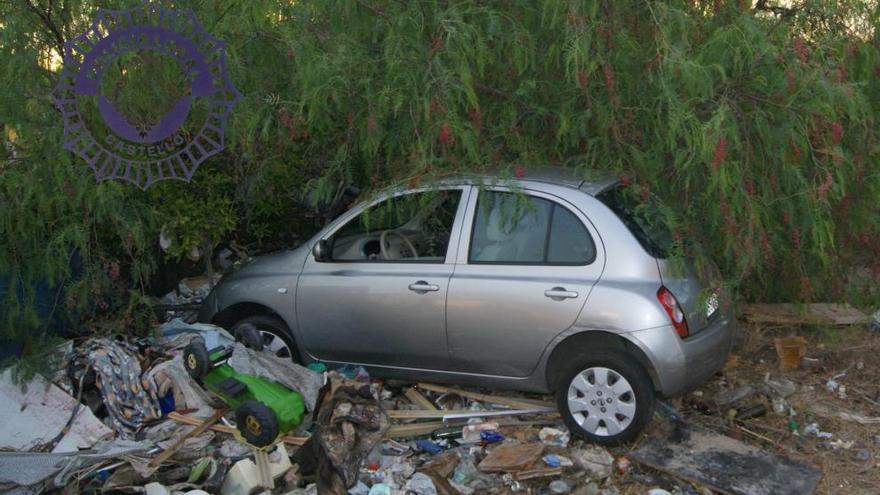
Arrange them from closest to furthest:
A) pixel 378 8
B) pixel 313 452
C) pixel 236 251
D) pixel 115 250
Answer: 1. pixel 313 452
2. pixel 378 8
3. pixel 115 250
4. pixel 236 251

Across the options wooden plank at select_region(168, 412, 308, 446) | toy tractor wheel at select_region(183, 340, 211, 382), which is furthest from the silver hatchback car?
wooden plank at select_region(168, 412, 308, 446)

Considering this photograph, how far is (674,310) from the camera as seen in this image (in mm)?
4988

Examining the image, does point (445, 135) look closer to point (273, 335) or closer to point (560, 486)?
point (273, 335)

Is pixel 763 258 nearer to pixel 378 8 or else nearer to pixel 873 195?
pixel 873 195

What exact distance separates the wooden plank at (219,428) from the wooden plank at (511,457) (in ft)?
3.67

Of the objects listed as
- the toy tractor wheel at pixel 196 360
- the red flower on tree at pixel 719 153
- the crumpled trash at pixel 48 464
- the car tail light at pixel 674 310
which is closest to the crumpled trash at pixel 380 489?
the crumpled trash at pixel 48 464

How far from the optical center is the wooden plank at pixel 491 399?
5633 millimetres

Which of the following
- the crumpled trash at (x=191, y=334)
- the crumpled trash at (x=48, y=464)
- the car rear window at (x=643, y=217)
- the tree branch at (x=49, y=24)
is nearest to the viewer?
the crumpled trash at (x=48, y=464)

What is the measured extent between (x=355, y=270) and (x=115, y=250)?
5.79 feet

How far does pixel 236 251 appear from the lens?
7.21 m

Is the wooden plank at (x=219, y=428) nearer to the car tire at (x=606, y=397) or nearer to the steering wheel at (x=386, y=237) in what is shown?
the steering wheel at (x=386, y=237)

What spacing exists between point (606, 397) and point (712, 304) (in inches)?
34.9

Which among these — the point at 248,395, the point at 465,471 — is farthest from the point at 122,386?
the point at 465,471

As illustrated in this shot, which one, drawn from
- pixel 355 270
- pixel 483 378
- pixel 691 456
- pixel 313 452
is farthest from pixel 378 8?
pixel 691 456
